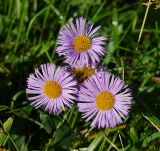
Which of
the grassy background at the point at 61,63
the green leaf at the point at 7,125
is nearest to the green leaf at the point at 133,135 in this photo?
the grassy background at the point at 61,63

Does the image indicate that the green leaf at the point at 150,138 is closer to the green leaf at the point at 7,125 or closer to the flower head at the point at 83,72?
the flower head at the point at 83,72

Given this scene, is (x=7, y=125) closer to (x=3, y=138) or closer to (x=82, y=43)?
(x=3, y=138)

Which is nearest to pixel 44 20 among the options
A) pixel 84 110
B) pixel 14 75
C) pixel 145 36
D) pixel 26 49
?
pixel 26 49

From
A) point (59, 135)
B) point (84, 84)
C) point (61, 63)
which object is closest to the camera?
point (84, 84)

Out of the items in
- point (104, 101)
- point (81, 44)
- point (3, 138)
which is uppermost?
point (81, 44)

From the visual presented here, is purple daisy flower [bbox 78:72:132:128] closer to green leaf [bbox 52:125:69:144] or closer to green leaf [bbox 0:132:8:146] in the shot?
green leaf [bbox 52:125:69:144]

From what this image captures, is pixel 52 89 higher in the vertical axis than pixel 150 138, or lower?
higher

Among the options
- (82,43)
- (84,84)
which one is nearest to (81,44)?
(82,43)
